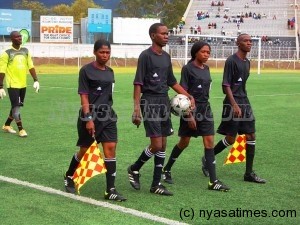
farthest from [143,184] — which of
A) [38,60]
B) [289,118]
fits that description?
[38,60]

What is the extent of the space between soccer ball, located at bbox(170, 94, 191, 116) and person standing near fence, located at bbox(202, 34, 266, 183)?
2.27 ft

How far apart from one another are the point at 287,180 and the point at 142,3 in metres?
84.6

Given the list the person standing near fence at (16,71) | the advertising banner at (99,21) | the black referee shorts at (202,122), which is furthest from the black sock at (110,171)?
the advertising banner at (99,21)

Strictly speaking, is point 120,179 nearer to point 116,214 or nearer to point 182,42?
point 116,214

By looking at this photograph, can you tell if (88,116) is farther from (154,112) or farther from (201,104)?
(201,104)

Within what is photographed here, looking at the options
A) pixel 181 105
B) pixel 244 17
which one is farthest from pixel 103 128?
pixel 244 17

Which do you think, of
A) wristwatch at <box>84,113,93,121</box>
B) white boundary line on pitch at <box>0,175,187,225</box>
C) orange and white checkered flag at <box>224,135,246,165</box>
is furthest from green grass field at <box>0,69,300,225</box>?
wristwatch at <box>84,113,93,121</box>

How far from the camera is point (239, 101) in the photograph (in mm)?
7270

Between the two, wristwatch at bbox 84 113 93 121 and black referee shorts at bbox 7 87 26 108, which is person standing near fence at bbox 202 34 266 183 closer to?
wristwatch at bbox 84 113 93 121

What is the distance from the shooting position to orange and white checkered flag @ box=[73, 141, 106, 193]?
6191 millimetres

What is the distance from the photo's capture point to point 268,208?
5.92 metres

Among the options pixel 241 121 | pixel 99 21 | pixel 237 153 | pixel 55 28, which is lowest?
pixel 237 153

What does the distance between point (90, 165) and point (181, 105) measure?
49.6 inches

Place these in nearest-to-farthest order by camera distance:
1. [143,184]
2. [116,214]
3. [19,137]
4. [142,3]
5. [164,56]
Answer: [116,214] < [164,56] < [143,184] < [19,137] < [142,3]
